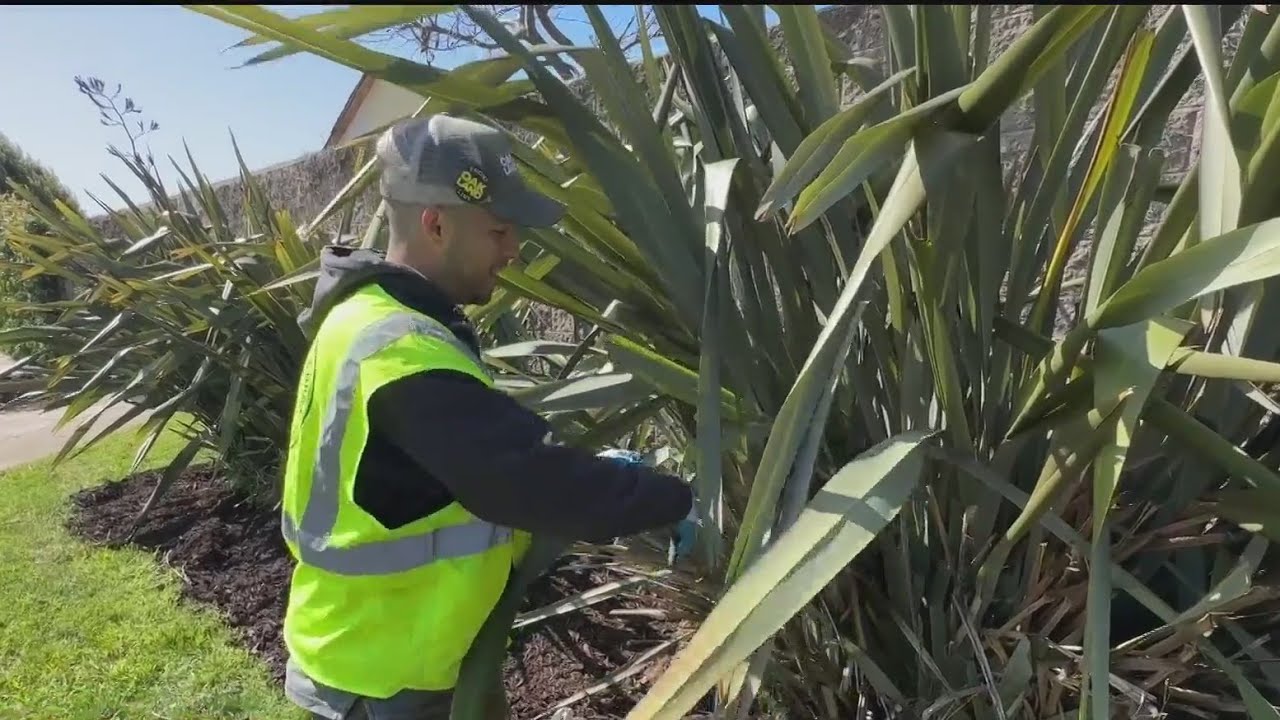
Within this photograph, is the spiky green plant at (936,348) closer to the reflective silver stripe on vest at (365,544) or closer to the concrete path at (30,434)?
the reflective silver stripe on vest at (365,544)

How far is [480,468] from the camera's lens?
1.15m

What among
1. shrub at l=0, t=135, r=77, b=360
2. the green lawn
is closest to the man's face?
the green lawn

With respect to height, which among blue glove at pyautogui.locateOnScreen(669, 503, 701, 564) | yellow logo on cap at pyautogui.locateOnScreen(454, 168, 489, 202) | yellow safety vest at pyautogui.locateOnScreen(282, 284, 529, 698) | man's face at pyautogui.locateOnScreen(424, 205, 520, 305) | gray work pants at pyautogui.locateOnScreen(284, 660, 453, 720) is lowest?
gray work pants at pyautogui.locateOnScreen(284, 660, 453, 720)

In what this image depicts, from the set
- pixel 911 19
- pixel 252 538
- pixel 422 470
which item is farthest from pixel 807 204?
pixel 252 538

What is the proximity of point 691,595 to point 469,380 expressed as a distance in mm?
701

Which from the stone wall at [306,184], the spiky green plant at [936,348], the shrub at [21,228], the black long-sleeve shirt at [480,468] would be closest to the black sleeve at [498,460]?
the black long-sleeve shirt at [480,468]

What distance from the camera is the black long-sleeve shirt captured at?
116 cm

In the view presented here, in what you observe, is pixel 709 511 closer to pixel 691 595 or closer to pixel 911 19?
pixel 691 595

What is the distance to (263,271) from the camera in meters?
3.42

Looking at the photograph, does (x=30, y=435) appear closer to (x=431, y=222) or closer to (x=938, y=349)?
(x=431, y=222)

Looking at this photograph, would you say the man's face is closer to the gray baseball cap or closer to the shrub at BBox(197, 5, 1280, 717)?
the gray baseball cap

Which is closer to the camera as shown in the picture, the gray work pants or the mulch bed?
the gray work pants

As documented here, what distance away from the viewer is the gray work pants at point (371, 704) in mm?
1339

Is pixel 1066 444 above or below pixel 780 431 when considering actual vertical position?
below
